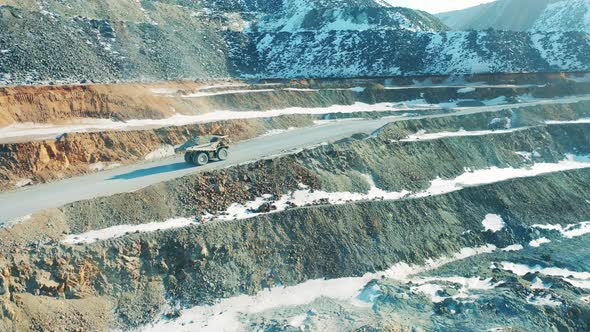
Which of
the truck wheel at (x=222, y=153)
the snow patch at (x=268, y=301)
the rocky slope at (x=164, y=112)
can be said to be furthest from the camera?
the truck wheel at (x=222, y=153)

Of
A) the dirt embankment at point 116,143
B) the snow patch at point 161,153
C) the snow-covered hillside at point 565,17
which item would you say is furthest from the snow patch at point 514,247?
the snow-covered hillside at point 565,17

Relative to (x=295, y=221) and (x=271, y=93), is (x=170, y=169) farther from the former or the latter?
(x=271, y=93)

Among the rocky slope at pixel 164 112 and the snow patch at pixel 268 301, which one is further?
the rocky slope at pixel 164 112

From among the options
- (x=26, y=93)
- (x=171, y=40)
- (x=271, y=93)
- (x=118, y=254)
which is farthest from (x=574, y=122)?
(x=171, y=40)

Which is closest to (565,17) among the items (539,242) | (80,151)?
(539,242)

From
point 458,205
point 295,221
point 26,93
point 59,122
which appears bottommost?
point 458,205

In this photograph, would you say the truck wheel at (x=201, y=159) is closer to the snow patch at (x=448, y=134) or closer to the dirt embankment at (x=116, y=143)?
the dirt embankment at (x=116, y=143)

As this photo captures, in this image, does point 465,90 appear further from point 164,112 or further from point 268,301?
point 268,301

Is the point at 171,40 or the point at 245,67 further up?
the point at 171,40
